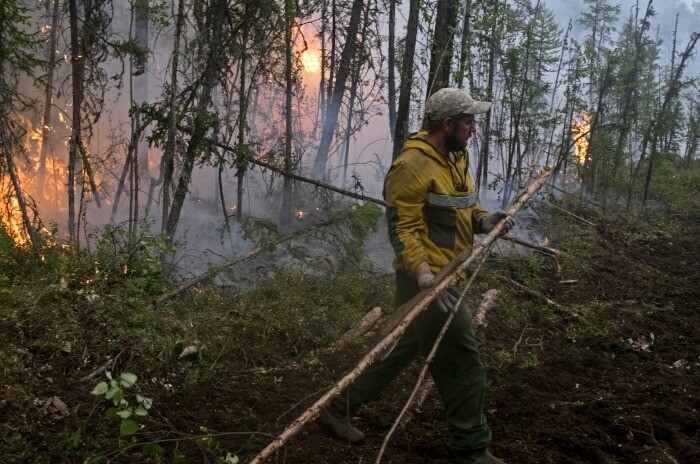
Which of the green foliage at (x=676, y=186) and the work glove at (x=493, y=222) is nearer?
the work glove at (x=493, y=222)

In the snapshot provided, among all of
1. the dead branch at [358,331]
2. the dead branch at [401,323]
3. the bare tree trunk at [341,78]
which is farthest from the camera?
the bare tree trunk at [341,78]

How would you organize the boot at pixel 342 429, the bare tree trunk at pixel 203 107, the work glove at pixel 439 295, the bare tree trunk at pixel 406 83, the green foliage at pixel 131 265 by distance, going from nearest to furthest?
the work glove at pixel 439 295, the boot at pixel 342 429, the green foliage at pixel 131 265, the bare tree trunk at pixel 203 107, the bare tree trunk at pixel 406 83

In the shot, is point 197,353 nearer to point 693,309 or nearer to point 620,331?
point 620,331

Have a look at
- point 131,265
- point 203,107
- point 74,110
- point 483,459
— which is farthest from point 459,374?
point 74,110

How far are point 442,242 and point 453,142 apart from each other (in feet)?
2.26

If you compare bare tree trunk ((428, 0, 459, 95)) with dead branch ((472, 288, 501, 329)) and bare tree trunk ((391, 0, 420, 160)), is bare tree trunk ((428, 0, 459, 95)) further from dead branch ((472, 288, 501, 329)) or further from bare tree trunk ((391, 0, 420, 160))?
dead branch ((472, 288, 501, 329))

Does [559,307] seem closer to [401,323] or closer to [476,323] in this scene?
[476,323]

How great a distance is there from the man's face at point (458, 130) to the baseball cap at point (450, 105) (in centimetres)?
4

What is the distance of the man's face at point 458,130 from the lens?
151 inches

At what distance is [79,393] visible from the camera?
4.37 metres

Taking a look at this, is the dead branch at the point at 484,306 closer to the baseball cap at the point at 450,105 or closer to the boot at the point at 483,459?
the boot at the point at 483,459

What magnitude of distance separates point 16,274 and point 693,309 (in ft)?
29.3

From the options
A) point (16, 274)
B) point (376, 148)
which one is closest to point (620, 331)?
point (16, 274)

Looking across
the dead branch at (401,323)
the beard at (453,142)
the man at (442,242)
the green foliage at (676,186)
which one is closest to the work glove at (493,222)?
the dead branch at (401,323)
